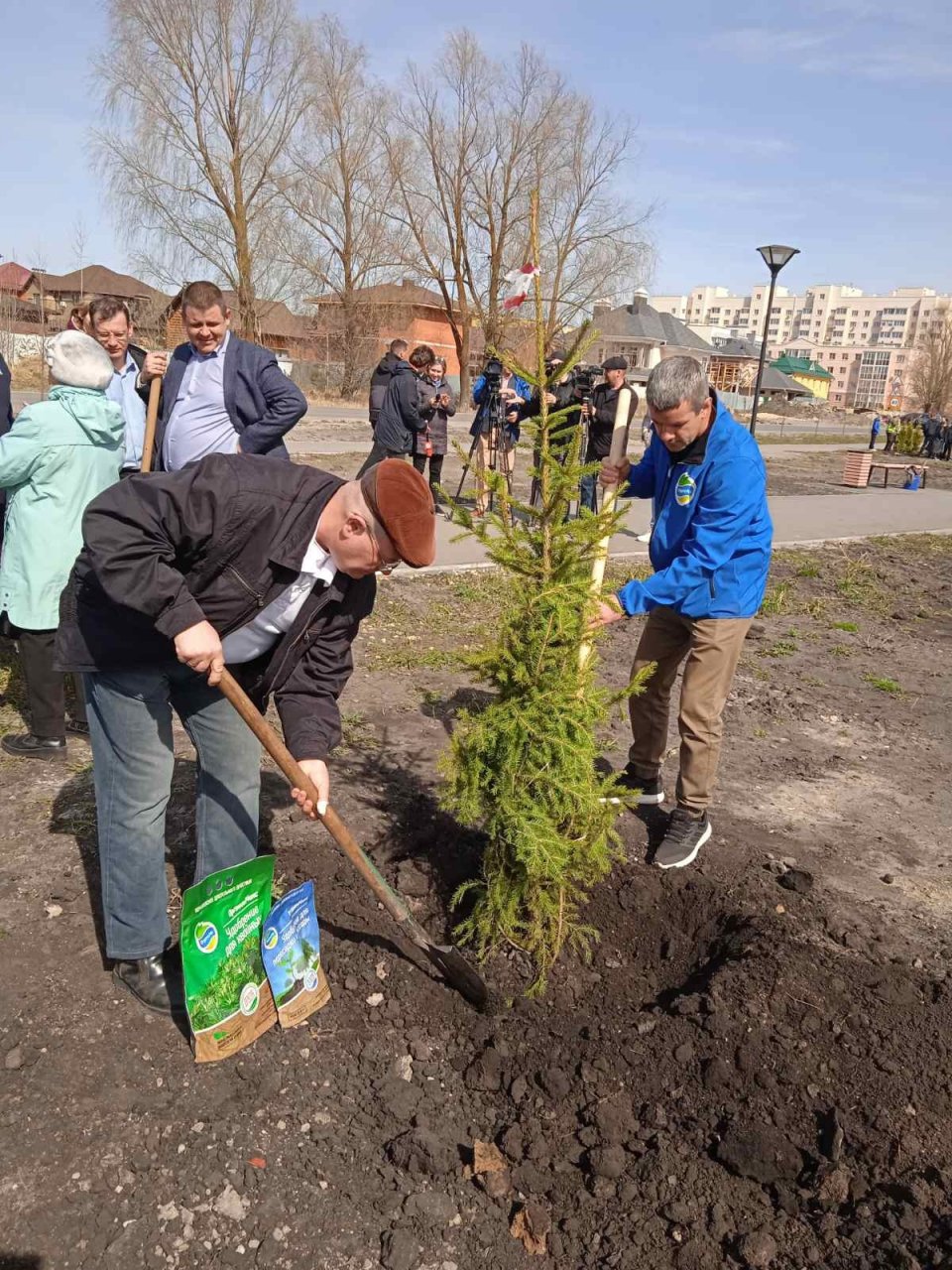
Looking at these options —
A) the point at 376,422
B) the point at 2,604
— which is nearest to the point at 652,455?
the point at 2,604

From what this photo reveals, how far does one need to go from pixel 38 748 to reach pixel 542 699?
2852 millimetres

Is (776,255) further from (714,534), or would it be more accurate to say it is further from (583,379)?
(714,534)

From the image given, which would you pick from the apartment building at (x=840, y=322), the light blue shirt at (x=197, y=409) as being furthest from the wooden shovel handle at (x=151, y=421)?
the apartment building at (x=840, y=322)

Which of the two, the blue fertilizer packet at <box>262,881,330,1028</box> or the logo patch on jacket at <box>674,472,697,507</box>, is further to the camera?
the logo patch on jacket at <box>674,472,697,507</box>

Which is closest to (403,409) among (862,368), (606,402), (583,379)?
(583,379)

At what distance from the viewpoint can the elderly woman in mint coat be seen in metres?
4.34

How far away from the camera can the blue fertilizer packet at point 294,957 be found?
2.92m

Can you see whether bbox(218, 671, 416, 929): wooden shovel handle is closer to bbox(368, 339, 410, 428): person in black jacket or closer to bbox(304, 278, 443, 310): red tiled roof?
bbox(368, 339, 410, 428): person in black jacket

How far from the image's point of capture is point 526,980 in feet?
10.9

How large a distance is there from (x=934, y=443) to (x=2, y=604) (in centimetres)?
3423

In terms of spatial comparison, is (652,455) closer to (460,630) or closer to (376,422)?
(460,630)

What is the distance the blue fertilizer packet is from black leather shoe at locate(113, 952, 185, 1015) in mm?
343

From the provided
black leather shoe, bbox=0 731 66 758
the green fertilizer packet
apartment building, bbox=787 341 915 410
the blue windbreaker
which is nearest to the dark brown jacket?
the green fertilizer packet

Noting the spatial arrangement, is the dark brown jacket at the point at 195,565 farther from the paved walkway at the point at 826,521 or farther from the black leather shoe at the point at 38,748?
the paved walkway at the point at 826,521
